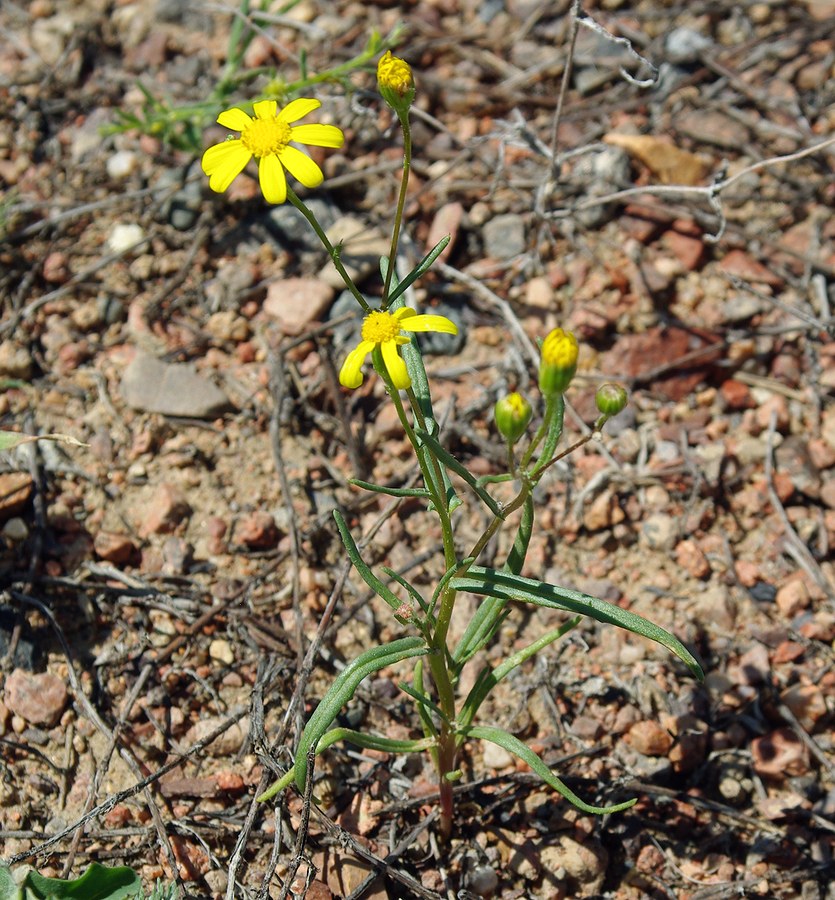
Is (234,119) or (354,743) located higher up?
(234,119)

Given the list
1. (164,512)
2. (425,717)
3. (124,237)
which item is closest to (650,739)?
(425,717)

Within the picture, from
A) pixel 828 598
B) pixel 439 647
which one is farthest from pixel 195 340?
pixel 828 598

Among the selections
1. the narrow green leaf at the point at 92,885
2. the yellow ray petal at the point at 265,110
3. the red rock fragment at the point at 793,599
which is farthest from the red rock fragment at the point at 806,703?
the yellow ray petal at the point at 265,110

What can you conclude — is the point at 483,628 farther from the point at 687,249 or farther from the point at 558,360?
the point at 687,249

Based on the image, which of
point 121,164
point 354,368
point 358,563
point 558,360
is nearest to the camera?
point 558,360

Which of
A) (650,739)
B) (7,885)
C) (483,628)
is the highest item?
(483,628)

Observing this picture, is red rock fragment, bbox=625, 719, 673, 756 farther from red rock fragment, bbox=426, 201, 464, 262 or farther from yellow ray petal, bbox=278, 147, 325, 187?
red rock fragment, bbox=426, 201, 464, 262

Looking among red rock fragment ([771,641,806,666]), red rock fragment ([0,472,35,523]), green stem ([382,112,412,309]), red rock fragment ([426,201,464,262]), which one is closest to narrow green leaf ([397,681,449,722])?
green stem ([382,112,412,309])
